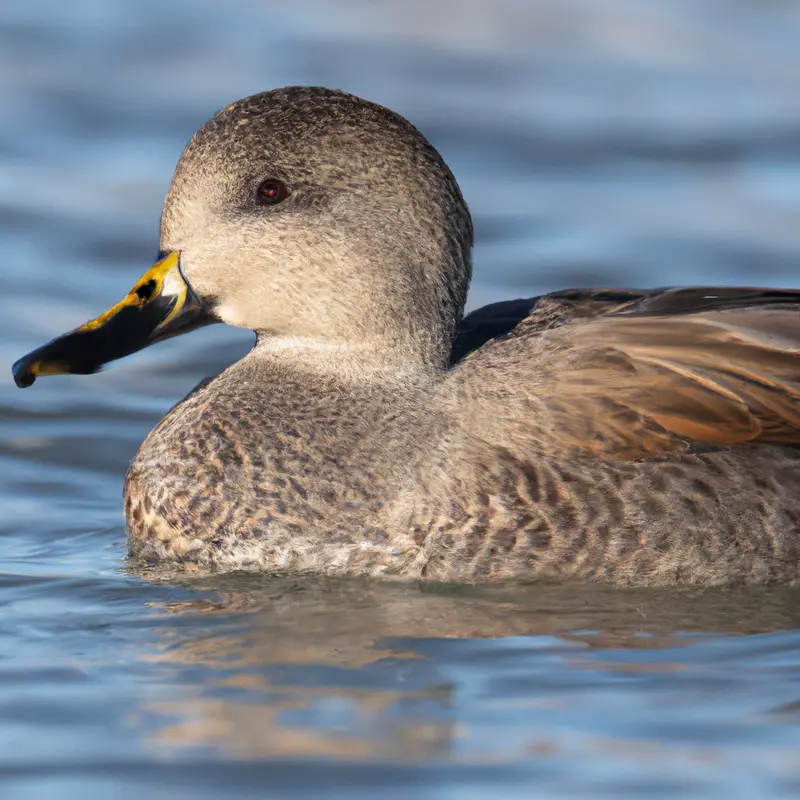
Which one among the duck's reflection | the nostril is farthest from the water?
the nostril

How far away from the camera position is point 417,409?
21.5 ft

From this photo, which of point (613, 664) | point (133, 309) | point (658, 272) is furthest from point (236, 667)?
point (658, 272)

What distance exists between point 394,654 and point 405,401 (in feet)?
3.62

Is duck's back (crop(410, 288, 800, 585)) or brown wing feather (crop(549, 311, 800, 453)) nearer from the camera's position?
duck's back (crop(410, 288, 800, 585))

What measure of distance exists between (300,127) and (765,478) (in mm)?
1957

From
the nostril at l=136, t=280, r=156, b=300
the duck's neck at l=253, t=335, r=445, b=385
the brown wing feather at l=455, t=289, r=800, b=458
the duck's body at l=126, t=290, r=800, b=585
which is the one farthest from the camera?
the nostril at l=136, t=280, r=156, b=300

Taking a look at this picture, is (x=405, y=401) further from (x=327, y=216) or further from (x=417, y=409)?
(x=327, y=216)

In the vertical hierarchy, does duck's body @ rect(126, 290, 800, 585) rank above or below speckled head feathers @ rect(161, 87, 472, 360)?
below

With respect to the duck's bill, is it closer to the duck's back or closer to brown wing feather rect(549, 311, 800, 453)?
the duck's back

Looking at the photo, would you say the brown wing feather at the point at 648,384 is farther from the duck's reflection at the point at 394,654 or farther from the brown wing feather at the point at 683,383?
the duck's reflection at the point at 394,654

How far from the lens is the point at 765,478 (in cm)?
639

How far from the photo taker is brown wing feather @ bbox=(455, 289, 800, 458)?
20.9ft

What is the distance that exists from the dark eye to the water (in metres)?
1.30

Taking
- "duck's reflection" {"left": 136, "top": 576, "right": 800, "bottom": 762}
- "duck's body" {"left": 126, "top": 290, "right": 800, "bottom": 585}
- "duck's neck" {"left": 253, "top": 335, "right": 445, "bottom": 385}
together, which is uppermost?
"duck's neck" {"left": 253, "top": 335, "right": 445, "bottom": 385}
